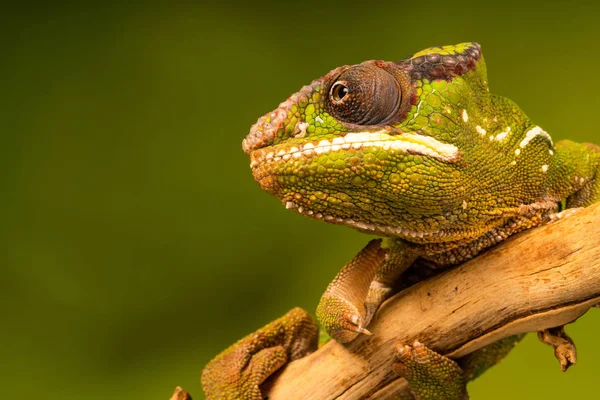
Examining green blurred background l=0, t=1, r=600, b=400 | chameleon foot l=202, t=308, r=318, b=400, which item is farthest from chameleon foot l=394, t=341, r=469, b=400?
green blurred background l=0, t=1, r=600, b=400

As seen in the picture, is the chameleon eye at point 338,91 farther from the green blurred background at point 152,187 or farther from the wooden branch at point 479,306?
the green blurred background at point 152,187

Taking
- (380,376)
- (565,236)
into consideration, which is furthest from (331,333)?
(565,236)

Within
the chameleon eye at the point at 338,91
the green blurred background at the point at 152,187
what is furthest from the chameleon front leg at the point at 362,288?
the green blurred background at the point at 152,187

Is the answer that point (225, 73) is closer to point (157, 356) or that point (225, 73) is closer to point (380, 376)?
point (157, 356)

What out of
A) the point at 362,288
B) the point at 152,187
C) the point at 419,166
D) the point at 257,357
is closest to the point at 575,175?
the point at 419,166

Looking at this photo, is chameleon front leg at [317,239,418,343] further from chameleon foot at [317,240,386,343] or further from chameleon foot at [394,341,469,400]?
chameleon foot at [394,341,469,400]

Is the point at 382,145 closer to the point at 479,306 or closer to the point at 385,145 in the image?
the point at 385,145
